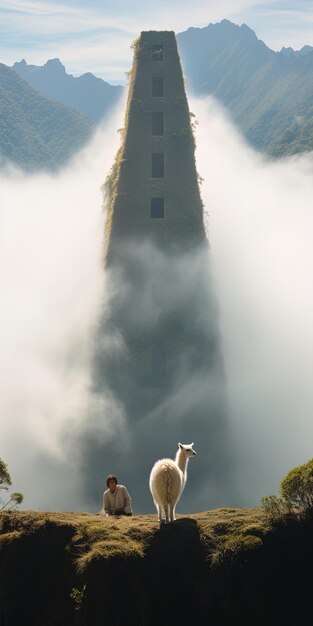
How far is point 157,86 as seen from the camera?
80.5 metres

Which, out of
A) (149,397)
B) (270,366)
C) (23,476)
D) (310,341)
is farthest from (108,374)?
(310,341)

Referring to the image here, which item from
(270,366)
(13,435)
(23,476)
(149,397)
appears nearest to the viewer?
(149,397)

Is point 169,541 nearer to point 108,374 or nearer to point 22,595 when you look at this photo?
point 22,595

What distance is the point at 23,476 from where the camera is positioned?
265 ft

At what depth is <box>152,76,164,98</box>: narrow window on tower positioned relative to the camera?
80062 millimetres

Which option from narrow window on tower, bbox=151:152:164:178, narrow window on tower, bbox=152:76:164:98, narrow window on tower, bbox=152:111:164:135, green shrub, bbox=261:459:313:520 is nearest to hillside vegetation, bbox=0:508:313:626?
green shrub, bbox=261:459:313:520

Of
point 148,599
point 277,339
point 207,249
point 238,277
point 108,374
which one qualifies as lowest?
point 148,599

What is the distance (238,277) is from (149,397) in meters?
59.9

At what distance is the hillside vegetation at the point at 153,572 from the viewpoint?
2069 cm

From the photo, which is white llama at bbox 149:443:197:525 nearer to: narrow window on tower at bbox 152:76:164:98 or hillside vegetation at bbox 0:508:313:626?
hillside vegetation at bbox 0:508:313:626

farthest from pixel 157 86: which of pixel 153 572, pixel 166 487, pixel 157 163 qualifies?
pixel 153 572

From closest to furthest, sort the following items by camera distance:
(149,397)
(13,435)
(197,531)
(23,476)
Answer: (197,531) → (149,397) → (23,476) → (13,435)

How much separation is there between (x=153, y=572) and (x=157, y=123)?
205 feet

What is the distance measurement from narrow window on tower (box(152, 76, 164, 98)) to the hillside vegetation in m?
62.1
